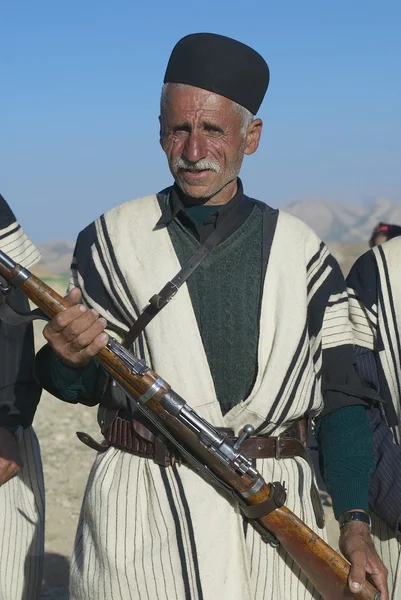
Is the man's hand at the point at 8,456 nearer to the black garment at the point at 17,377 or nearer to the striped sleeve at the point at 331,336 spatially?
the black garment at the point at 17,377

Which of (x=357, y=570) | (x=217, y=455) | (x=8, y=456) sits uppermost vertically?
(x=8, y=456)

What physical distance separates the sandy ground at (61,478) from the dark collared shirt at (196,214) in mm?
3486

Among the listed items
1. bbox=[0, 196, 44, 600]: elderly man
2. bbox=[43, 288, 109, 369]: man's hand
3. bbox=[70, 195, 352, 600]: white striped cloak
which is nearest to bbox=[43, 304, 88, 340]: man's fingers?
bbox=[43, 288, 109, 369]: man's hand

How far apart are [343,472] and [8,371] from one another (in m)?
1.35

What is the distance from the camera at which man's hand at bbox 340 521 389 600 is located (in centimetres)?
346

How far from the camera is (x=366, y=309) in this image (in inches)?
161

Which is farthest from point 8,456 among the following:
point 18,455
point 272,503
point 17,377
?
point 272,503

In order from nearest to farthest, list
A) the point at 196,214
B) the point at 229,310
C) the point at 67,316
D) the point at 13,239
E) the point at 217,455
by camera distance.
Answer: the point at 67,316 < the point at 217,455 < the point at 229,310 < the point at 196,214 < the point at 13,239

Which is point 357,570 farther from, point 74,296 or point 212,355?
point 74,296

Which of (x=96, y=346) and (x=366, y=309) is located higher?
(x=366, y=309)

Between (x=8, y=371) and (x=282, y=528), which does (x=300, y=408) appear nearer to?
(x=282, y=528)

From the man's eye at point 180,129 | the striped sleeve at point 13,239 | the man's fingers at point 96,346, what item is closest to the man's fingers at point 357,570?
the man's fingers at point 96,346

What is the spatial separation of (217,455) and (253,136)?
1.16 meters

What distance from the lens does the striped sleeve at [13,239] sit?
4.14 m
